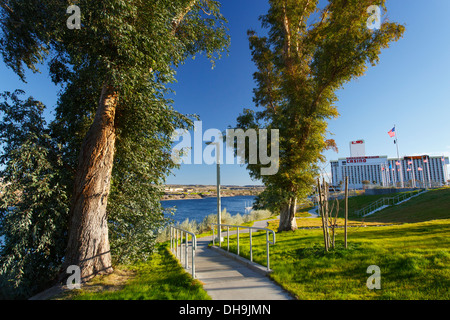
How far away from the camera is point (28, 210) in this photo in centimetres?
596

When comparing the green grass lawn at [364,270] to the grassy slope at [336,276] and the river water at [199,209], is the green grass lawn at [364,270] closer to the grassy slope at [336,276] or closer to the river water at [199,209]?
the grassy slope at [336,276]

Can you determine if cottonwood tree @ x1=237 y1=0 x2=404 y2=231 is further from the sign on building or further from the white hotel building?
the sign on building

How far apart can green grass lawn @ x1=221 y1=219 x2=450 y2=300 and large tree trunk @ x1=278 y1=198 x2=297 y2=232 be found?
5.95 metres

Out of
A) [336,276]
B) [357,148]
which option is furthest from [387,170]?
[336,276]

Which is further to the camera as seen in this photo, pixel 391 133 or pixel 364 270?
pixel 391 133

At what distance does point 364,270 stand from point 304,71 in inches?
437

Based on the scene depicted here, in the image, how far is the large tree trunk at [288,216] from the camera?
13258 mm

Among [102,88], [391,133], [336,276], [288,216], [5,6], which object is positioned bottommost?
[336,276]

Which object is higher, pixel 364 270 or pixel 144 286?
pixel 364 270

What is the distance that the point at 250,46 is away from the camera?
50.6 ft

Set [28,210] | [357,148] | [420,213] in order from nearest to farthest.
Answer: [28,210]
[420,213]
[357,148]

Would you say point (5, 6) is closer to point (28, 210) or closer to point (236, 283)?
point (28, 210)
